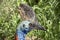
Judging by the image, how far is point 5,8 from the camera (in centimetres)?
386

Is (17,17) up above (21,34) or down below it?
above

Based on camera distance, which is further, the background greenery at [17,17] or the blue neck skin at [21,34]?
the background greenery at [17,17]

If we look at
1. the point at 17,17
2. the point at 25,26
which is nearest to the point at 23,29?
the point at 25,26

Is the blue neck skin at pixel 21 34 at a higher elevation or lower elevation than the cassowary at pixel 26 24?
lower

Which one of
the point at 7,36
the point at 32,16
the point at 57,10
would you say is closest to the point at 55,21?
the point at 57,10

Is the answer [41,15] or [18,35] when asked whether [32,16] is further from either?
[41,15]

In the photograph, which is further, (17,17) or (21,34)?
(17,17)

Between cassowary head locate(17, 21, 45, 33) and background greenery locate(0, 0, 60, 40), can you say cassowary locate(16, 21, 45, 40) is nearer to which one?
cassowary head locate(17, 21, 45, 33)

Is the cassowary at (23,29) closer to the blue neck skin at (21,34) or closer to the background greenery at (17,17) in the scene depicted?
the blue neck skin at (21,34)

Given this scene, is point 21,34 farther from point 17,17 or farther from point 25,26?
point 17,17

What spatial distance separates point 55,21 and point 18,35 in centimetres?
81

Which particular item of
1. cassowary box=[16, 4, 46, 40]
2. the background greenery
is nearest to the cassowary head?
cassowary box=[16, 4, 46, 40]

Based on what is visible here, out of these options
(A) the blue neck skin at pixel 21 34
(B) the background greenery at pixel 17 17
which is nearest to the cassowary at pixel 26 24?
(A) the blue neck skin at pixel 21 34

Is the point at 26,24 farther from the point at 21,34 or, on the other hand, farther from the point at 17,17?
the point at 17,17
